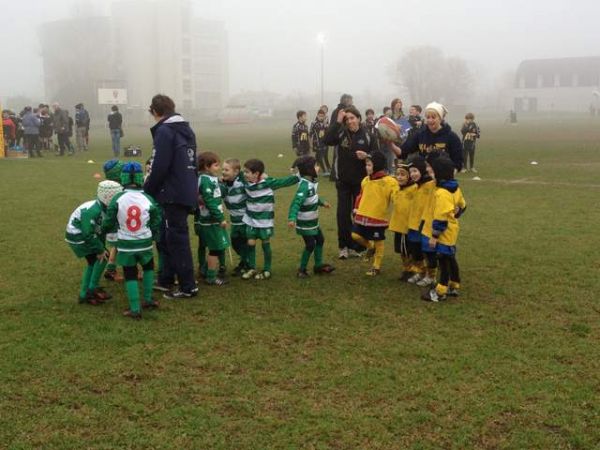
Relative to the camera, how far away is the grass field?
3.99 m

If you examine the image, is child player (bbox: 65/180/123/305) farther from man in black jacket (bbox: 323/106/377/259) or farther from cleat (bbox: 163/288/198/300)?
man in black jacket (bbox: 323/106/377/259)

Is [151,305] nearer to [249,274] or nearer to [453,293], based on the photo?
[249,274]

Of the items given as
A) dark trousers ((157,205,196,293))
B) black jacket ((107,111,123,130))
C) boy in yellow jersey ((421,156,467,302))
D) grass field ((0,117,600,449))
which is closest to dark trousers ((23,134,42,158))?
black jacket ((107,111,123,130))

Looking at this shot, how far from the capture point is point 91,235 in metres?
6.26

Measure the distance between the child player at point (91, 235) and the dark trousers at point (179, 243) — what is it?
58 cm

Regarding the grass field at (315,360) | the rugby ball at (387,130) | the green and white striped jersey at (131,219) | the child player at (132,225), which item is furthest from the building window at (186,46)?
the green and white striped jersey at (131,219)

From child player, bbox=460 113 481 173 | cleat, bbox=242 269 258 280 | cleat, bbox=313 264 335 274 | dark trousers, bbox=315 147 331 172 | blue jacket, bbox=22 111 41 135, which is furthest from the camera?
blue jacket, bbox=22 111 41 135

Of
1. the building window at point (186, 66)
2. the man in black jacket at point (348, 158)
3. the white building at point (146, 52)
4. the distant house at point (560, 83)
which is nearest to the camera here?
the man in black jacket at point (348, 158)

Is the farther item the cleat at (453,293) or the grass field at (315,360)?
the cleat at (453,293)

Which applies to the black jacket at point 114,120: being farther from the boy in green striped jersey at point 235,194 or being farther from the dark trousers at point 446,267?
the dark trousers at point 446,267

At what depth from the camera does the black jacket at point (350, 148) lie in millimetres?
8227

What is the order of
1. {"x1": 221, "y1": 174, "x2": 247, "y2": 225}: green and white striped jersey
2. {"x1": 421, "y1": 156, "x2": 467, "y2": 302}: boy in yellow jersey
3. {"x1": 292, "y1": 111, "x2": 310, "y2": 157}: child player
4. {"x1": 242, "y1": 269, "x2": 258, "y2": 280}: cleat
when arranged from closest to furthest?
1. {"x1": 421, "y1": 156, "x2": 467, "y2": 302}: boy in yellow jersey
2. {"x1": 221, "y1": 174, "x2": 247, "y2": 225}: green and white striped jersey
3. {"x1": 242, "y1": 269, "x2": 258, "y2": 280}: cleat
4. {"x1": 292, "y1": 111, "x2": 310, "y2": 157}: child player

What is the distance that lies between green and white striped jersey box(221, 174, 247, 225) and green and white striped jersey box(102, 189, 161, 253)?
1496 millimetres

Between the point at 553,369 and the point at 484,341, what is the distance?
703 millimetres
